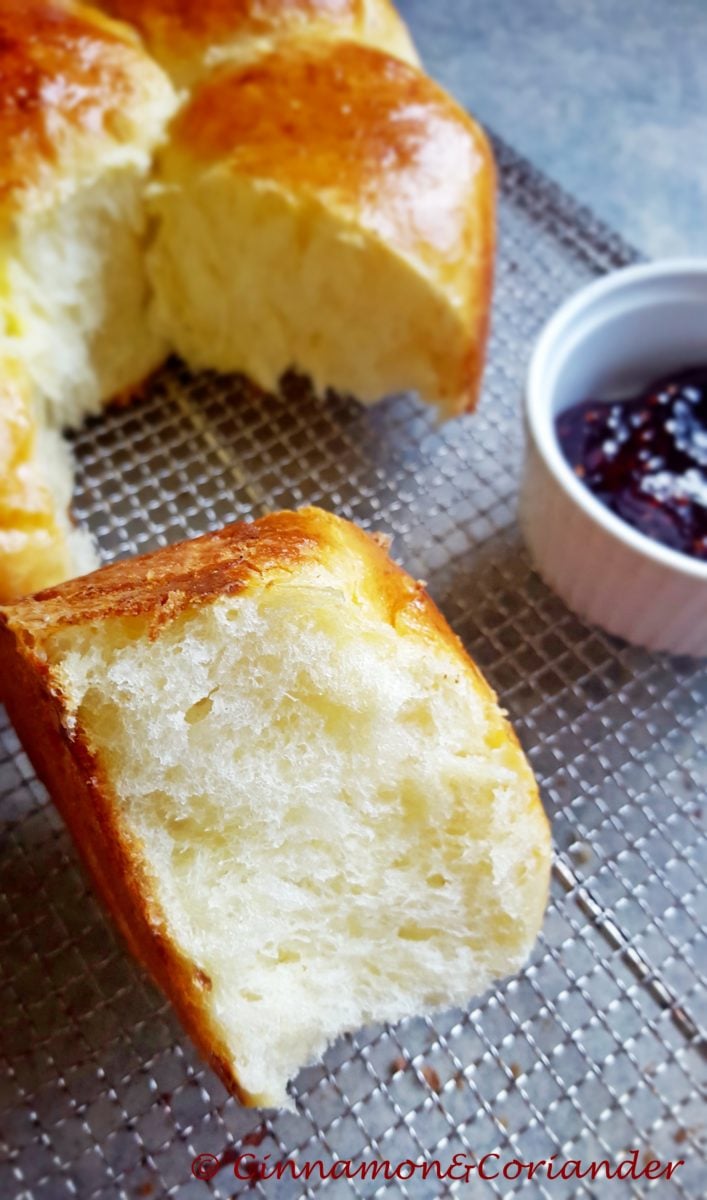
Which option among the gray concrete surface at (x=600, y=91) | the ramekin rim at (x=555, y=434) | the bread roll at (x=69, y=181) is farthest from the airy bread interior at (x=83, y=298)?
the gray concrete surface at (x=600, y=91)

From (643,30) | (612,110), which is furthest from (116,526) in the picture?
(643,30)

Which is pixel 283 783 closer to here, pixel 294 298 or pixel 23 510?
pixel 23 510

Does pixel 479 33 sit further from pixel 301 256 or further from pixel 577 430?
pixel 577 430

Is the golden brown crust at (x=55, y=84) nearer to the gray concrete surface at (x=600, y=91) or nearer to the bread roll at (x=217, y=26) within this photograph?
the bread roll at (x=217, y=26)

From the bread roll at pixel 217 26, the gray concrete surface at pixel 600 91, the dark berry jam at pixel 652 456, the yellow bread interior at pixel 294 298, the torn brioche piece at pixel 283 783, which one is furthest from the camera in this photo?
the gray concrete surface at pixel 600 91

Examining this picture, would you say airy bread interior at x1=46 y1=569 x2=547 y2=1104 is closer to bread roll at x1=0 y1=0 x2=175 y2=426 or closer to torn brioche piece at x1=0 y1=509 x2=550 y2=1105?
torn brioche piece at x1=0 y1=509 x2=550 y2=1105
